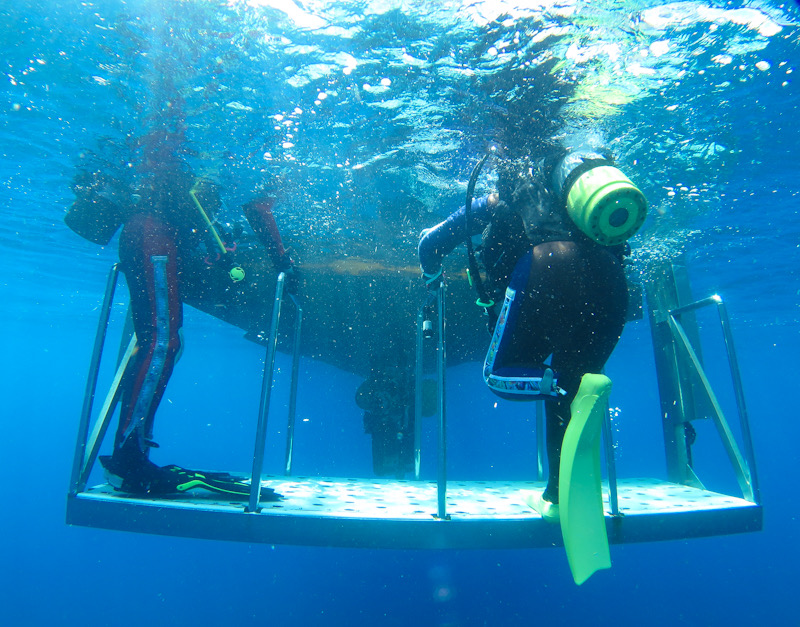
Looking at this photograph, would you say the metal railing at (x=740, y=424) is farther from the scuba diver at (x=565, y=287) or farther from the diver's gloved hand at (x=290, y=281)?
the diver's gloved hand at (x=290, y=281)

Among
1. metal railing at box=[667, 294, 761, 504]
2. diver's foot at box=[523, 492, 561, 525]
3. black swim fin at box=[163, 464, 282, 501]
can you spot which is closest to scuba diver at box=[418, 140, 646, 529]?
diver's foot at box=[523, 492, 561, 525]

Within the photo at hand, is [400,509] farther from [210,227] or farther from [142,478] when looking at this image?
[210,227]

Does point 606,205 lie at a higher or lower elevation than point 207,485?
higher

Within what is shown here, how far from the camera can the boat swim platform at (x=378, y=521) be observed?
3.07 metres

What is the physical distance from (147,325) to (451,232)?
2.91m

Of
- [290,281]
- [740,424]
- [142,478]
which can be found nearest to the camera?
[142,478]

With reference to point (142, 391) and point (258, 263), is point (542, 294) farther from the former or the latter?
point (258, 263)

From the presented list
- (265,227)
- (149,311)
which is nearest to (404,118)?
(265,227)

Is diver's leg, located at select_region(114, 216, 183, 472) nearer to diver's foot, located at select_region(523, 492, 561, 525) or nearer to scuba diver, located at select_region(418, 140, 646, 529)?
scuba diver, located at select_region(418, 140, 646, 529)

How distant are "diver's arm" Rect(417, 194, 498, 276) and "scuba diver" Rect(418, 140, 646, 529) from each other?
54 cm

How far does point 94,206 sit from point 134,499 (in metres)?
3.17

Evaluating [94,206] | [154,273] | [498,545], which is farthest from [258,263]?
[498,545]

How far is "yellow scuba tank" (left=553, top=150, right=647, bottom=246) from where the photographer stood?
2014mm

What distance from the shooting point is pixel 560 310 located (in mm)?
2230
